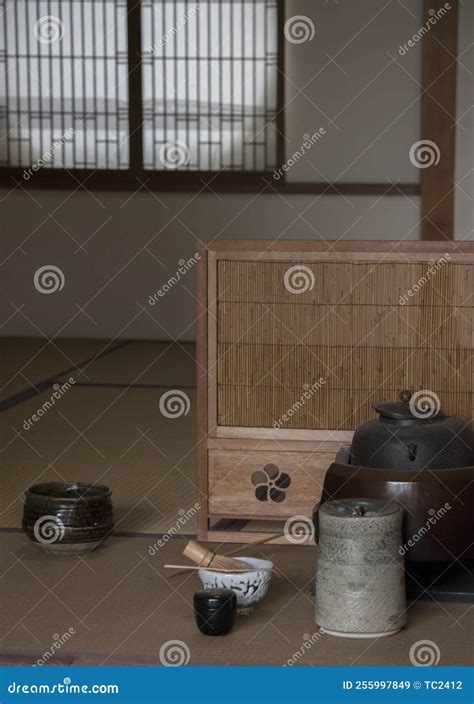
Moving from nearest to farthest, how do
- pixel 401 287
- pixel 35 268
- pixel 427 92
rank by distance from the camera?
pixel 401 287 < pixel 427 92 < pixel 35 268

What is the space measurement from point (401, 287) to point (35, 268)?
4.65m

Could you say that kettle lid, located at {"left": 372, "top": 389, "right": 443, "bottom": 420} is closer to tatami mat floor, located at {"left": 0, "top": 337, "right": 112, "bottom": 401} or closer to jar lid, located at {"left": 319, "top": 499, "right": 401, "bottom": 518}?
jar lid, located at {"left": 319, "top": 499, "right": 401, "bottom": 518}

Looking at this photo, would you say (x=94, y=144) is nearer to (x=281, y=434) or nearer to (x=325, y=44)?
(x=325, y=44)

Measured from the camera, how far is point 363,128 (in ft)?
23.1

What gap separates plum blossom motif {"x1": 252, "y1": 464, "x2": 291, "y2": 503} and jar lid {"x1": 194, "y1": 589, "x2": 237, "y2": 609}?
2.35 ft

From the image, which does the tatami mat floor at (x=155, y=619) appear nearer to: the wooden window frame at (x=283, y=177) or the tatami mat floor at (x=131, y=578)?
the tatami mat floor at (x=131, y=578)

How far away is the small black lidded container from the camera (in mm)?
2537

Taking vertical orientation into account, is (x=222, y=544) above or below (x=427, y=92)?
below

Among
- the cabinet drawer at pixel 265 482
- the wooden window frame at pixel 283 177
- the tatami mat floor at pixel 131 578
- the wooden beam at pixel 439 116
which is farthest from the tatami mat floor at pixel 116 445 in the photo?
the wooden beam at pixel 439 116

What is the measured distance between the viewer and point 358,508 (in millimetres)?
2576

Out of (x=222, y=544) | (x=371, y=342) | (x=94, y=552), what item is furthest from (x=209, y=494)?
(x=371, y=342)

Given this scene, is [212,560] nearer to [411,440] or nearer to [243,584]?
[243,584]

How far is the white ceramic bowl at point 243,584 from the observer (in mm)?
2656

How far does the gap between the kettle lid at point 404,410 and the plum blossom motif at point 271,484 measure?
0.41 m
